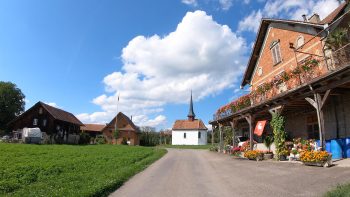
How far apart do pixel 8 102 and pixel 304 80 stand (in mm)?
66684

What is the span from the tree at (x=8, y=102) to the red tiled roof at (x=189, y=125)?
121 feet

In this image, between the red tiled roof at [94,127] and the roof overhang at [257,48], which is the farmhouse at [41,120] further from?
the roof overhang at [257,48]

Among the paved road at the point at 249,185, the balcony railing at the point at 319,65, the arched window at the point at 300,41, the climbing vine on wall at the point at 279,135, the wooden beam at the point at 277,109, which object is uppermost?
the arched window at the point at 300,41

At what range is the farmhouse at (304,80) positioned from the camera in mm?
14266

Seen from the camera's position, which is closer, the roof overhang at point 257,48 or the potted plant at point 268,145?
the potted plant at point 268,145

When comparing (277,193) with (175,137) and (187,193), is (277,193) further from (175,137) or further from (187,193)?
(175,137)

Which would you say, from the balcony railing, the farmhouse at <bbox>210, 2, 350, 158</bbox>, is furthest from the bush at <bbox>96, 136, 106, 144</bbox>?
the balcony railing

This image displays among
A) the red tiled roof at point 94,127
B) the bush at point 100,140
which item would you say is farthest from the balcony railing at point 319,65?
the red tiled roof at point 94,127

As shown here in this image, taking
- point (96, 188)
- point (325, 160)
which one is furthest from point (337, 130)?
point (96, 188)

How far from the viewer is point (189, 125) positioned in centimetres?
7762

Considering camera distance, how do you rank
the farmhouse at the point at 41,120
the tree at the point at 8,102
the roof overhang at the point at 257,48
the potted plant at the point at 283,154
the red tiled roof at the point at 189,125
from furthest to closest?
the red tiled roof at the point at 189,125 < the tree at the point at 8,102 < the farmhouse at the point at 41,120 < the roof overhang at the point at 257,48 < the potted plant at the point at 283,154

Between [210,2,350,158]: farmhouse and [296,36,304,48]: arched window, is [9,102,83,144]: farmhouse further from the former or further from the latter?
[296,36,304,48]: arched window

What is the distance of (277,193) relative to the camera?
8148 mm

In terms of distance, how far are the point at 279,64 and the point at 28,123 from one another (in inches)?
1831
